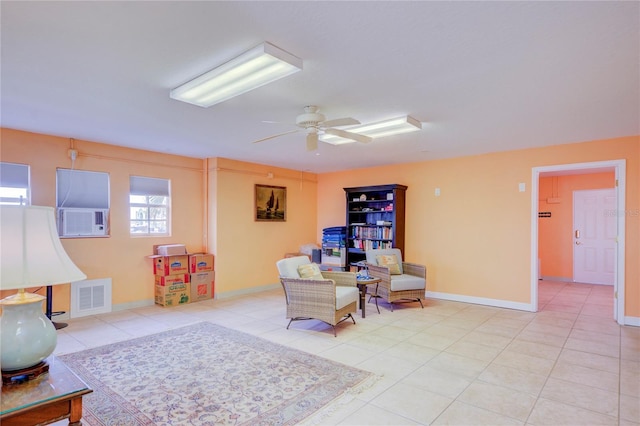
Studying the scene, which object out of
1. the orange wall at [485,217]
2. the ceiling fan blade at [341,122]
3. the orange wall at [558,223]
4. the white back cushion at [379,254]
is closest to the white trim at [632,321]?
the orange wall at [485,217]

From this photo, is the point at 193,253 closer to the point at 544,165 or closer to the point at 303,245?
the point at 303,245

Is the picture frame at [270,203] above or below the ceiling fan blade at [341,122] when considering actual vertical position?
below

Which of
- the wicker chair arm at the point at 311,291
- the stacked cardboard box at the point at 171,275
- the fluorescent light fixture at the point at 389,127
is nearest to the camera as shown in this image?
the fluorescent light fixture at the point at 389,127

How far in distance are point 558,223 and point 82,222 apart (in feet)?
31.4

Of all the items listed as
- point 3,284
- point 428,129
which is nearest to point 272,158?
point 428,129

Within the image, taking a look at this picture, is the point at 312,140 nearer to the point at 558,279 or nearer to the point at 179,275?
the point at 179,275

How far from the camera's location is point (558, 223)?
8.04 m

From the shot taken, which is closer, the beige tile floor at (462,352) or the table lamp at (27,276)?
the table lamp at (27,276)

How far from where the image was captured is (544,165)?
5184 mm

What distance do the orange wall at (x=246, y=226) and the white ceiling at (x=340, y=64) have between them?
1.97 meters

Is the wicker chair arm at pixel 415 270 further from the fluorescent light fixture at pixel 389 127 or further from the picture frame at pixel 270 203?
the picture frame at pixel 270 203

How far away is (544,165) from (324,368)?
4484 mm

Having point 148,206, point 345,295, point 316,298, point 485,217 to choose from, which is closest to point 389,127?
point 345,295

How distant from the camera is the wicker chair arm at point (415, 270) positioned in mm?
5551
